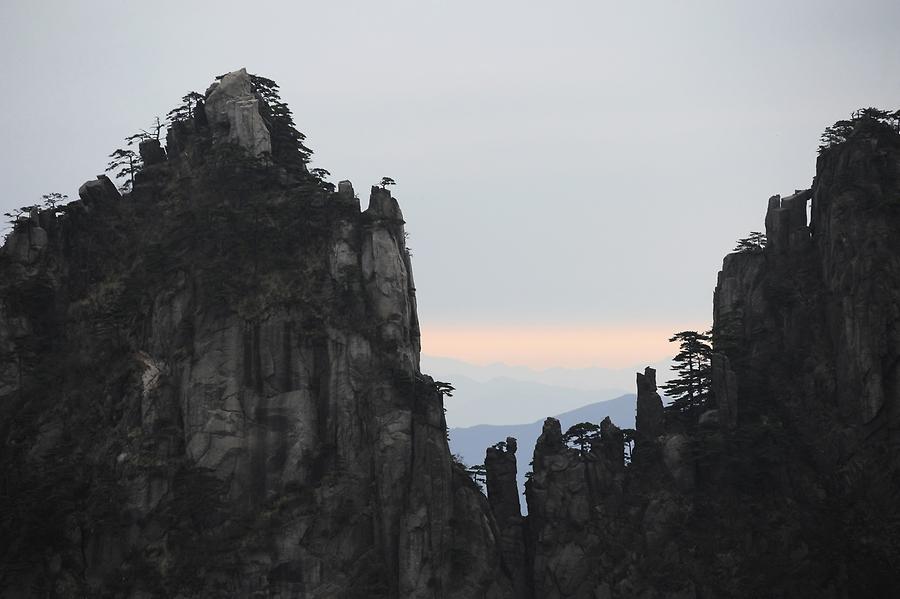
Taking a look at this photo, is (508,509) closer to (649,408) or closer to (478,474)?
(478,474)

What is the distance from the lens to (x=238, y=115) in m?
101

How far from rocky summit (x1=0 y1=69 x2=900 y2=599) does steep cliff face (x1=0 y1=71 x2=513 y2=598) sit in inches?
7.6

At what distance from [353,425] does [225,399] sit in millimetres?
10214

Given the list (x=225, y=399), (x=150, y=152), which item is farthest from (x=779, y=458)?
(x=150, y=152)

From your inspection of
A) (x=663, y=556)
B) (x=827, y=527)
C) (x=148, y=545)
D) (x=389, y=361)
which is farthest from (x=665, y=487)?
(x=148, y=545)

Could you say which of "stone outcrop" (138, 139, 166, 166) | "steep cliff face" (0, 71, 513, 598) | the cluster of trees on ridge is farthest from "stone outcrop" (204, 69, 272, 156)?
the cluster of trees on ridge

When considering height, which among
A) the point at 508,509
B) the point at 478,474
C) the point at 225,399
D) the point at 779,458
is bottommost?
the point at 508,509

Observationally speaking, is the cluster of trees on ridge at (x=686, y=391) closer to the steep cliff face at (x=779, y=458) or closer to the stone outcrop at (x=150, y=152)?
the steep cliff face at (x=779, y=458)

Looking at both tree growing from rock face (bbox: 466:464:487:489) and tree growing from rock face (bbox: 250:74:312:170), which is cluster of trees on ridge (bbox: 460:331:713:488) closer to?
tree growing from rock face (bbox: 466:464:487:489)

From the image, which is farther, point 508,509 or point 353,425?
point 508,509

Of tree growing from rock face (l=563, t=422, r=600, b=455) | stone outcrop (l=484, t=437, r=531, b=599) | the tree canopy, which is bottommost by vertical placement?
stone outcrop (l=484, t=437, r=531, b=599)

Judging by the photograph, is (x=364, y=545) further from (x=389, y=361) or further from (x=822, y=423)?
(x=822, y=423)

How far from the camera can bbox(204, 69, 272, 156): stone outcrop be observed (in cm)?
10106

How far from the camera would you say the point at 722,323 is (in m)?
101
